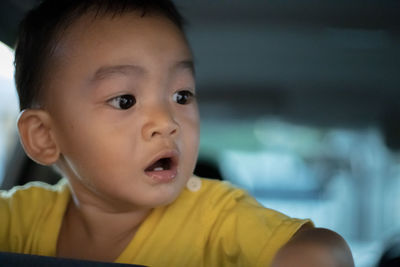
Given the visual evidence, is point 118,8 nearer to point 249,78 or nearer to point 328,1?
point 328,1

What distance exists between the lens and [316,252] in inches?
30.5

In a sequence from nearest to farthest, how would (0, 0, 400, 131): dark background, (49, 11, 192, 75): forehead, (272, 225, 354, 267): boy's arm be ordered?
(272, 225, 354, 267): boy's arm → (49, 11, 192, 75): forehead → (0, 0, 400, 131): dark background

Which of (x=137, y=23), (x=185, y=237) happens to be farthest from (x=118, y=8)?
(x=185, y=237)

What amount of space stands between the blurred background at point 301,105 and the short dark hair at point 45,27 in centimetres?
18

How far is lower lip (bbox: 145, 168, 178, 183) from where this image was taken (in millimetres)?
992

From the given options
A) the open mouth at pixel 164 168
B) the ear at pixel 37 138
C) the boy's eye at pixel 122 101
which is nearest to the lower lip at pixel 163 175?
the open mouth at pixel 164 168

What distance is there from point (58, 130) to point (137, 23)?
323 millimetres

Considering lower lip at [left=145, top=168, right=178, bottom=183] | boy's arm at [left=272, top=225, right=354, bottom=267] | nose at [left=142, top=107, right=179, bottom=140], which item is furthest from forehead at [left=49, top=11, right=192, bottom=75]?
boy's arm at [left=272, top=225, right=354, bottom=267]

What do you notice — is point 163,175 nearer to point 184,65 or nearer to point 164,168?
point 164,168

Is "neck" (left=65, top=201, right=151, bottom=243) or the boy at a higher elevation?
the boy

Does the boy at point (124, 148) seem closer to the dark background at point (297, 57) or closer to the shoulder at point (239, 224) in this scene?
the shoulder at point (239, 224)

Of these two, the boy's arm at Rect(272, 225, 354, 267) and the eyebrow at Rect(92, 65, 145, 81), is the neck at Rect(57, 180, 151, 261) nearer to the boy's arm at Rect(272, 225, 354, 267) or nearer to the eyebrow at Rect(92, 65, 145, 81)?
the eyebrow at Rect(92, 65, 145, 81)

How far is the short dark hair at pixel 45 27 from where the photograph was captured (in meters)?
1.09

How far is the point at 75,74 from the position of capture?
41.1 inches
